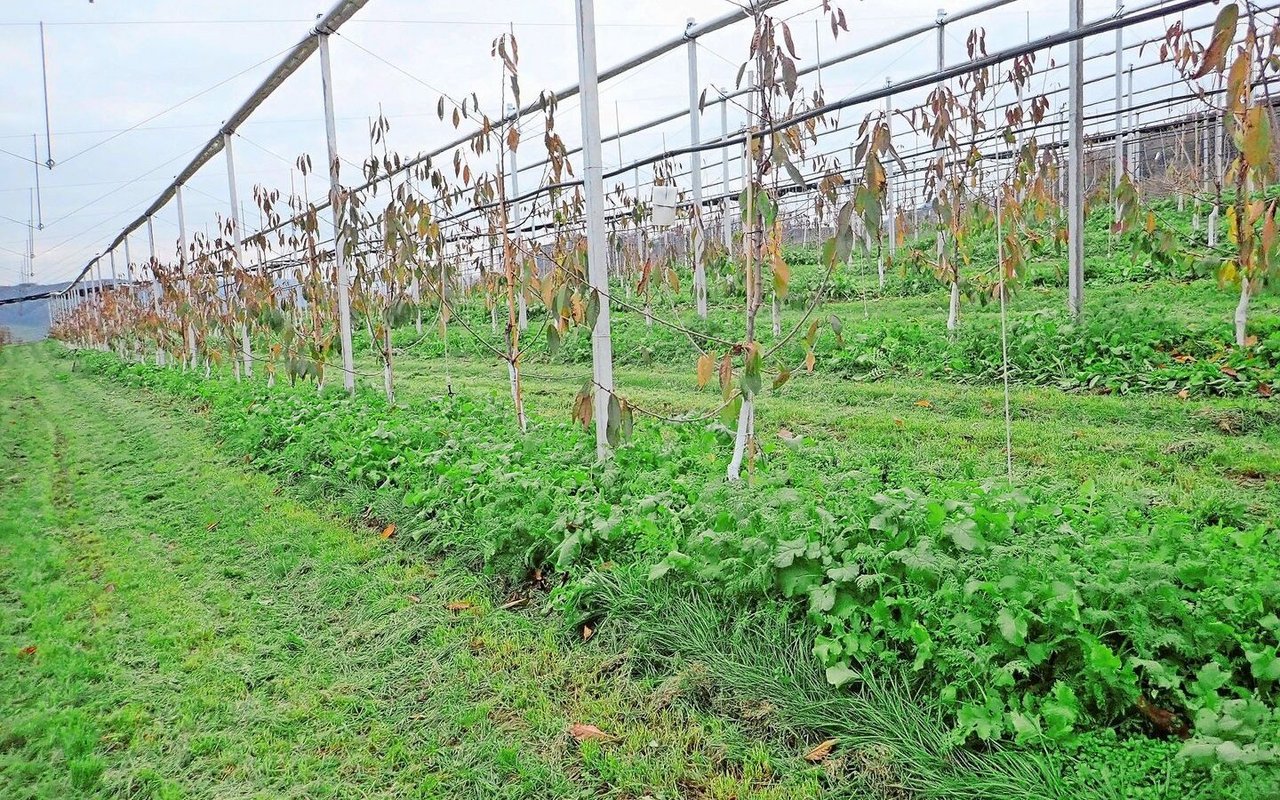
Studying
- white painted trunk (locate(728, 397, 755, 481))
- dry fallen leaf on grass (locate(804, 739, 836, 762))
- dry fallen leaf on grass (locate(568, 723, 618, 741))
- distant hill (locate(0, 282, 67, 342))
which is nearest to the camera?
dry fallen leaf on grass (locate(804, 739, 836, 762))

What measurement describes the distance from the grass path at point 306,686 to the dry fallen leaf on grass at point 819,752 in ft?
0.11

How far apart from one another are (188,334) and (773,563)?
13736 mm

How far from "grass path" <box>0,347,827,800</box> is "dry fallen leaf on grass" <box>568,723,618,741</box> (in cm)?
3

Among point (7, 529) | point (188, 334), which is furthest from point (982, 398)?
point (188, 334)

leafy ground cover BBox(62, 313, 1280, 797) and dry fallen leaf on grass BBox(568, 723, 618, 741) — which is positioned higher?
leafy ground cover BBox(62, 313, 1280, 797)

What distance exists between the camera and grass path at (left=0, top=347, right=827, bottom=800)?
221 centimetres

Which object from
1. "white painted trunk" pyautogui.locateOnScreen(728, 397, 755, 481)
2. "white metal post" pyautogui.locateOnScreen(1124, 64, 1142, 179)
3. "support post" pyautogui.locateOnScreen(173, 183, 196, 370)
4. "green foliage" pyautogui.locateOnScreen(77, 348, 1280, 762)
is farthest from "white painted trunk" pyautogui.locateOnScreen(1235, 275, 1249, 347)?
"support post" pyautogui.locateOnScreen(173, 183, 196, 370)

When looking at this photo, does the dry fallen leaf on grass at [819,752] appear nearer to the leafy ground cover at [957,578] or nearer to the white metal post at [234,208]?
the leafy ground cover at [957,578]

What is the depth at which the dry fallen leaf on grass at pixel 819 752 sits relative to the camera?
2102mm

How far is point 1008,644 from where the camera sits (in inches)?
82.1

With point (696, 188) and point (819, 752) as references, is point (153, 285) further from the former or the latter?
point (819, 752)

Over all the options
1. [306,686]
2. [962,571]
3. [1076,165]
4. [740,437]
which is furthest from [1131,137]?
[306,686]

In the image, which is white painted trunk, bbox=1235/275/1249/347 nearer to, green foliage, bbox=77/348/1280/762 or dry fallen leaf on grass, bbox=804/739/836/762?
green foliage, bbox=77/348/1280/762

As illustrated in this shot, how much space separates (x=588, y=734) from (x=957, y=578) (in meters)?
1.19
